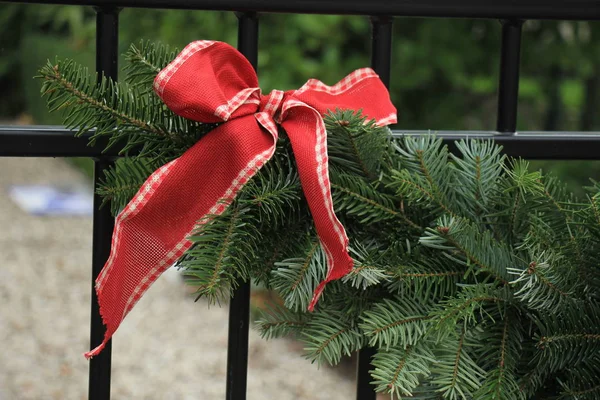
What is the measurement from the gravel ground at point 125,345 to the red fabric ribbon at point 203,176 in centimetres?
254

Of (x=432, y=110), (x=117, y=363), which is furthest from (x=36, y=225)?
(x=432, y=110)

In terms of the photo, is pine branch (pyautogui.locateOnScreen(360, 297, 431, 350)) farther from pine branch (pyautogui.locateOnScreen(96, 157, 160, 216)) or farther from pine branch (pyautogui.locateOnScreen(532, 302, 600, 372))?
pine branch (pyautogui.locateOnScreen(96, 157, 160, 216))

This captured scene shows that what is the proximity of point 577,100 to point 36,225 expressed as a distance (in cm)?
414

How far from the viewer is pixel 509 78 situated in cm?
102

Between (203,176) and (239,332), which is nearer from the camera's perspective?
(203,176)

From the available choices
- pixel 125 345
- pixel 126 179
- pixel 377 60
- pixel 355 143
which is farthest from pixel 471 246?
pixel 125 345

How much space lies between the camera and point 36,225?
5.66m

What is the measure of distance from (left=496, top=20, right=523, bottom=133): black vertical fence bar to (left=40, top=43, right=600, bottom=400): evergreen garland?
5.0 inches

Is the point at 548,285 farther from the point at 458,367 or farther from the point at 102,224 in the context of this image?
the point at 102,224

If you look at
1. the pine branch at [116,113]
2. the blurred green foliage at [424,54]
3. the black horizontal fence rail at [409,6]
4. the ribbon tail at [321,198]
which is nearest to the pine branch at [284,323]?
the ribbon tail at [321,198]

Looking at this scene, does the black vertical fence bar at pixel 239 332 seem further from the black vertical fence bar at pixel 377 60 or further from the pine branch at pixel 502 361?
the pine branch at pixel 502 361

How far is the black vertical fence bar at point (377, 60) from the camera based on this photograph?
0.96 metres

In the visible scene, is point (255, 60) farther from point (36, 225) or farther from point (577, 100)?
point (577, 100)

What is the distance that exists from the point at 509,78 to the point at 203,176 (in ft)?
1.41
